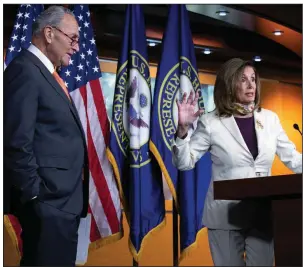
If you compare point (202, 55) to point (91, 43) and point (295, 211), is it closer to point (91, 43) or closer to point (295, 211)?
point (91, 43)

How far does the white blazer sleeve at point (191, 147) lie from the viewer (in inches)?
99.3

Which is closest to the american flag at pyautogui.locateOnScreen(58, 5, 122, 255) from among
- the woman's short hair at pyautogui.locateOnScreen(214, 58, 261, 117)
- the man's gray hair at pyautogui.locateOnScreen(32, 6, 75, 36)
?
the man's gray hair at pyautogui.locateOnScreen(32, 6, 75, 36)

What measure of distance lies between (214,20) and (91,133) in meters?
2.52

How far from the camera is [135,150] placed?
158 inches

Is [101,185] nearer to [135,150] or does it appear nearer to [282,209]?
[135,150]

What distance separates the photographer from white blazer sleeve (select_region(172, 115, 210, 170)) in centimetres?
252

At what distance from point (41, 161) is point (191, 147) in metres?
0.62

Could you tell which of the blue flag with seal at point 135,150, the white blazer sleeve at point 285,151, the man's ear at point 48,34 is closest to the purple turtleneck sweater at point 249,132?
the white blazer sleeve at point 285,151

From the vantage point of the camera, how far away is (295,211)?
6.77ft

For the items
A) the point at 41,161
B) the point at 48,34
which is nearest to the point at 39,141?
the point at 41,161

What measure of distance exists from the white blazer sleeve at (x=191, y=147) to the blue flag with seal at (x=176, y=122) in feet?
4.81

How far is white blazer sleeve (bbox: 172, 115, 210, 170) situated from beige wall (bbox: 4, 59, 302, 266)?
2.16m

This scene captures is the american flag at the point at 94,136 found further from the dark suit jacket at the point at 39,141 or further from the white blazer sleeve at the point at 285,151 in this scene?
the white blazer sleeve at the point at 285,151

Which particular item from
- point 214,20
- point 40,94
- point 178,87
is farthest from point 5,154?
point 214,20
